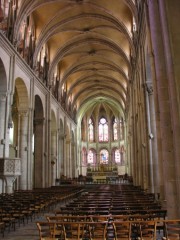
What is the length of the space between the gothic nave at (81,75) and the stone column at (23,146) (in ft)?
0.28

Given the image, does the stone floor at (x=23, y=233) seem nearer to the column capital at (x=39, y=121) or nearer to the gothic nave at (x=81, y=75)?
the gothic nave at (x=81, y=75)

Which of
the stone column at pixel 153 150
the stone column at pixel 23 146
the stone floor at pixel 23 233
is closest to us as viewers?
the stone floor at pixel 23 233

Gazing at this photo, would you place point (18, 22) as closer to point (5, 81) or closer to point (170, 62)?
Answer: point (5, 81)

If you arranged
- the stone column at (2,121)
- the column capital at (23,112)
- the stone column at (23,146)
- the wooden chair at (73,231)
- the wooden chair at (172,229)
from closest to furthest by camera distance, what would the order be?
the wooden chair at (172,229) < the wooden chair at (73,231) < the stone column at (2,121) < the stone column at (23,146) < the column capital at (23,112)

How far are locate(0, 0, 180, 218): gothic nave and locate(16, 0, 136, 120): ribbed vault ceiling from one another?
0.10 m

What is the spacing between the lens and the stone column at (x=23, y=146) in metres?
22.4

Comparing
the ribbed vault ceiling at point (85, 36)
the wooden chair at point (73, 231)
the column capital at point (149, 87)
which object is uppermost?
the ribbed vault ceiling at point (85, 36)

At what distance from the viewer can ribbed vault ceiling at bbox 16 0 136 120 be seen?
2489 centimetres

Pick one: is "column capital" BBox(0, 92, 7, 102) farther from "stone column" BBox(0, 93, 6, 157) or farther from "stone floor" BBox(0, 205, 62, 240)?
"stone floor" BBox(0, 205, 62, 240)

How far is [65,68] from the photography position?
37375mm

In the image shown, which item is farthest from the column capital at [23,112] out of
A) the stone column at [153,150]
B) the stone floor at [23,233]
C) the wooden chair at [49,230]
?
the wooden chair at [49,230]

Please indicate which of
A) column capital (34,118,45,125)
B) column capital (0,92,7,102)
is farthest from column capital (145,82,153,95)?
column capital (34,118,45,125)

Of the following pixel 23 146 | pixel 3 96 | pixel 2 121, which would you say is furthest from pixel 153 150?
pixel 23 146

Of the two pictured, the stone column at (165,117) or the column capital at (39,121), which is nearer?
the stone column at (165,117)
